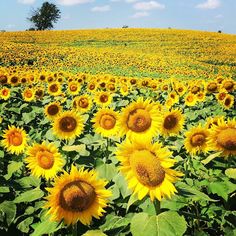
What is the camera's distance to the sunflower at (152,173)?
91.3 inches

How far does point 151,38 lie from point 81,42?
7309 millimetres

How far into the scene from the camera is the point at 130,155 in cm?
241

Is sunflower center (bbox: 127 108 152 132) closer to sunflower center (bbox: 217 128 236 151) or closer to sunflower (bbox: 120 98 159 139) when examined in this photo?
sunflower (bbox: 120 98 159 139)

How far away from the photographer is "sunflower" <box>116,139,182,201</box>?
7.61 ft


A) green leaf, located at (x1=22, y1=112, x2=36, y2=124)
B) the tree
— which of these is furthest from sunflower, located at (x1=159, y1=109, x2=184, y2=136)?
the tree

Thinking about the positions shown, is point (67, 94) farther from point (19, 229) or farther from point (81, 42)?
point (81, 42)

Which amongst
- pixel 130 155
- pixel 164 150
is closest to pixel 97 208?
pixel 130 155

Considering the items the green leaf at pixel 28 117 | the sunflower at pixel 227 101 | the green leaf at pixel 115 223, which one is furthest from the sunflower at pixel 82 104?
the green leaf at pixel 115 223

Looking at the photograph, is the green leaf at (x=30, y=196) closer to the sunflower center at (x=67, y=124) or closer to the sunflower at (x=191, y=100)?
the sunflower center at (x=67, y=124)

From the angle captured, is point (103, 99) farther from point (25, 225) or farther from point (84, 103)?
point (25, 225)

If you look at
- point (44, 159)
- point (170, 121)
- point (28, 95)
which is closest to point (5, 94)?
point (28, 95)

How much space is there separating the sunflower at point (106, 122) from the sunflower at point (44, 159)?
41.7 inches

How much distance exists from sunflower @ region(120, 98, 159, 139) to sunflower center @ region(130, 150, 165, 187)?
4.10 ft

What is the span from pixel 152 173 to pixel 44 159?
1.42 m
